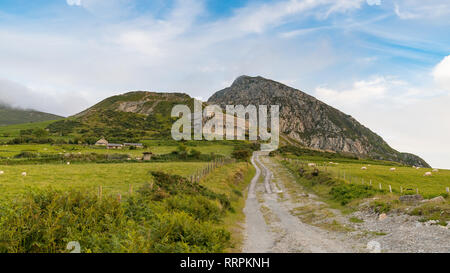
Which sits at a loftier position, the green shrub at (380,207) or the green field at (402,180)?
the green shrub at (380,207)

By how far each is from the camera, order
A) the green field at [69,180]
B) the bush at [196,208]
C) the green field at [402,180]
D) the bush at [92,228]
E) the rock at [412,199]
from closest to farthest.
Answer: the bush at [92,228], the bush at [196,208], the rock at [412,199], the green field at [69,180], the green field at [402,180]

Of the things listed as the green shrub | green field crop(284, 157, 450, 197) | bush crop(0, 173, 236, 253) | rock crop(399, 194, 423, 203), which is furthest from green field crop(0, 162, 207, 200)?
green field crop(284, 157, 450, 197)

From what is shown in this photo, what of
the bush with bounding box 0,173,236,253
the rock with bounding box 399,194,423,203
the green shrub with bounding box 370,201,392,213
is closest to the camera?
the bush with bounding box 0,173,236,253

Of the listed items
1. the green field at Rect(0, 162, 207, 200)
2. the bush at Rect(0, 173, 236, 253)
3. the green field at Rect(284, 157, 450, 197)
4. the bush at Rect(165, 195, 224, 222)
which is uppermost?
the bush at Rect(0, 173, 236, 253)

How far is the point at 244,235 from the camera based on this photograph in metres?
16.2

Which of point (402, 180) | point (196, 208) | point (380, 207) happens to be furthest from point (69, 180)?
point (402, 180)

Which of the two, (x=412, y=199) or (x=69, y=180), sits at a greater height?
(x=412, y=199)

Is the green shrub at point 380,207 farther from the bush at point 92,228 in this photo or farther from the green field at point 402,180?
the bush at point 92,228

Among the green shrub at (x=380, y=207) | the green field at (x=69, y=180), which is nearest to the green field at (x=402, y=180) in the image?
the green shrub at (x=380, y=207)

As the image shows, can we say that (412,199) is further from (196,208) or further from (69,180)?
(69,180)

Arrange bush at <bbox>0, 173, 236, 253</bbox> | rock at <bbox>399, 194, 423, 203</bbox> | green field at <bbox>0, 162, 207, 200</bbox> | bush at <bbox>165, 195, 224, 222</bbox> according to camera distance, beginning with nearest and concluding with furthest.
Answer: bush at <bbox>0, 173, 236, 253</bbox> < bush at <bbox>165, 195, 224, 222</bbox> < rock at <bbox>399, 194, 423, 203</bbox> < green field at <bbox>0, 162, 207, 200</bbox>

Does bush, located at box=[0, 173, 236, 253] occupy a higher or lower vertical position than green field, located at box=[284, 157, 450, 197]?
higher

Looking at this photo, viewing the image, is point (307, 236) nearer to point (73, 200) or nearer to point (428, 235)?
point (428, 235)

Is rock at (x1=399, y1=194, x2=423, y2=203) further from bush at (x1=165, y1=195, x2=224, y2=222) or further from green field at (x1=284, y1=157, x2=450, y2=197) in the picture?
bush at (x1=165, y1=195, x2=224, y2=222)
